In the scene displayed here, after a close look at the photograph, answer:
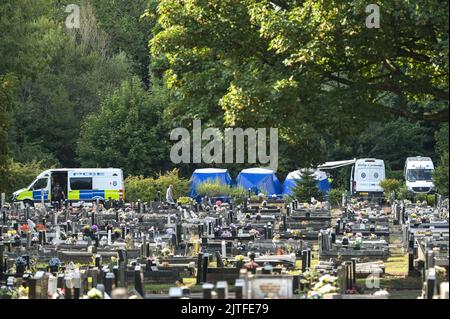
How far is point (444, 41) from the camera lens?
989 inches

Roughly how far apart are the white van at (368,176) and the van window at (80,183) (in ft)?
51.5

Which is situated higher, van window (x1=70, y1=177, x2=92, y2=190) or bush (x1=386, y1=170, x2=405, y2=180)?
bush (x1=386, y1=170, x2=405, y2=180)

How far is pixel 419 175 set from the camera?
70.7m

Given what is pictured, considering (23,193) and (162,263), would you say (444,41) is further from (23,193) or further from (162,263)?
(23,193)

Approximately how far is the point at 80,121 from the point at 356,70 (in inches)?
1981

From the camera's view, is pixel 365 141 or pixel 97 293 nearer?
pixel 97 293

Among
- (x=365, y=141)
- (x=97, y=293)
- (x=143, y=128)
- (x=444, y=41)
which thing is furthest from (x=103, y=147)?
(x=97, y=293)

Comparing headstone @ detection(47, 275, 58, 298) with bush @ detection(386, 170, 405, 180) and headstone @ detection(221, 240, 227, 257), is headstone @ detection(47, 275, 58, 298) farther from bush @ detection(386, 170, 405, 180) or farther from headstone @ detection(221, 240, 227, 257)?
bush @ detection(386, 170, 405, 180)

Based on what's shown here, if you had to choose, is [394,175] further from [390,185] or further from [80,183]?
[80,183]

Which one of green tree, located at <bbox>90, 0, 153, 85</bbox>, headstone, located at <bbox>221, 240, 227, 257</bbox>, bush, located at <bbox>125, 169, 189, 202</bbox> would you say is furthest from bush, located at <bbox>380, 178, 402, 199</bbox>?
headstone, located at <bbox>221, 240, 227, 257</bbox>

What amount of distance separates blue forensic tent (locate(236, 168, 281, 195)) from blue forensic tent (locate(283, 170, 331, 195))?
759 mm

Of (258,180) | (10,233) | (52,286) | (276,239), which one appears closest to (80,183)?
(258,180)

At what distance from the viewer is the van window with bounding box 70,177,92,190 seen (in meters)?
65.8
